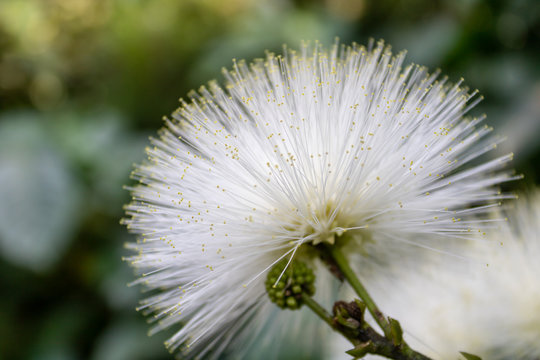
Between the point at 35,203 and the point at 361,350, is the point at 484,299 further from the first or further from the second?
the point at 35,203

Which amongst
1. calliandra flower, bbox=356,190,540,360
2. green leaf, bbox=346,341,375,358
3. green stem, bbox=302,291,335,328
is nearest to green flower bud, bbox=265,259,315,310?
green stem, bbox=302,291,335,328

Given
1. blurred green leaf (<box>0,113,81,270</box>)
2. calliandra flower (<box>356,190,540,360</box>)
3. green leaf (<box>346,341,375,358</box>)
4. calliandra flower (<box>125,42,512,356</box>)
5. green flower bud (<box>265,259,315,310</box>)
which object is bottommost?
calliandra flower (<box>356,190,540,360</box>)

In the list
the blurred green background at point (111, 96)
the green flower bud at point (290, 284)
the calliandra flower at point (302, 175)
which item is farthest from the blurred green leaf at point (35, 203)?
the green flower bud at point (290, 284)

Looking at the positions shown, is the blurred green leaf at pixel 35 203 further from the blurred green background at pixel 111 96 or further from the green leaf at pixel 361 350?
the green leaf at pixel 361 350

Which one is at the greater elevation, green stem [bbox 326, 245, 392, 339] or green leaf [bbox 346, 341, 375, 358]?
green stem [bbox 326, 245, 392, 339]

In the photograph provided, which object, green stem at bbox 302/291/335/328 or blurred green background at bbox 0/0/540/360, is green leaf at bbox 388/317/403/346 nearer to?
green stem at bbox 302/291/335/328
